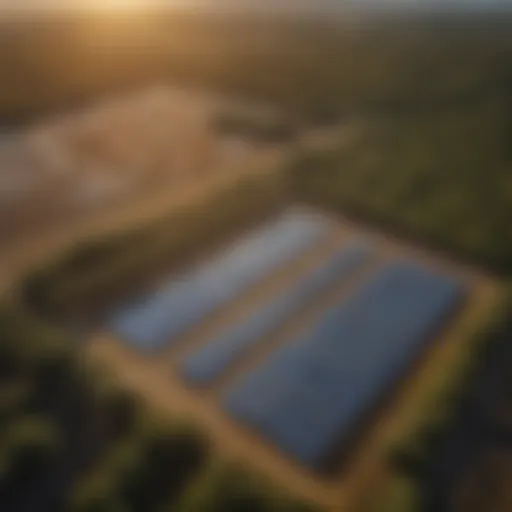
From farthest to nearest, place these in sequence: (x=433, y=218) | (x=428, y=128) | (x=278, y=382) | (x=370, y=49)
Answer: (x=370, y=49), (x=428, y=128), (x=433, y=218), (x=278, y=382)

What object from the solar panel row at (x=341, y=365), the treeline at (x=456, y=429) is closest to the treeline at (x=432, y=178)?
the solar panel row at (x=341, y=365)

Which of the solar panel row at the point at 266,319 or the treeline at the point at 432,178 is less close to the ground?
the treeline at the point at 432,178

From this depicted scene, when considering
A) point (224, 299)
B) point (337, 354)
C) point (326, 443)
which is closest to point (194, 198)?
point (224, 299)

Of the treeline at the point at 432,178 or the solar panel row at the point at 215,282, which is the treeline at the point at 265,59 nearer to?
the treeline at the point at 432,178

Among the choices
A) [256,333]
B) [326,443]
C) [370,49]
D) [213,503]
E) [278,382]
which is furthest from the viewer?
[370,49]

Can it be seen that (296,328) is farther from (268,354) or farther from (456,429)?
(456,429)

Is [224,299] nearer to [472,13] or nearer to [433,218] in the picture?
[433,218]

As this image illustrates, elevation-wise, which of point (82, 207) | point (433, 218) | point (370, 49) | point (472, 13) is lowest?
point (82, 207)
